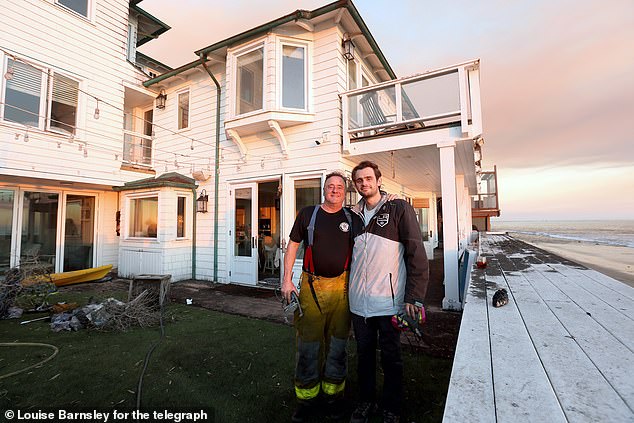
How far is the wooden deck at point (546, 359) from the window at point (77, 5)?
970 cm

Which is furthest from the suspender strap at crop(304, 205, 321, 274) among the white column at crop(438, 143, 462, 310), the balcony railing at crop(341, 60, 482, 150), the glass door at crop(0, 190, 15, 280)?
the glass door at crop(0, 190, 15, 280)

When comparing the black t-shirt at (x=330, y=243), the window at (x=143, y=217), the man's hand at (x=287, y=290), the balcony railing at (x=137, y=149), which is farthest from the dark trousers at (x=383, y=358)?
the balcony railing at (x=137, y=149)

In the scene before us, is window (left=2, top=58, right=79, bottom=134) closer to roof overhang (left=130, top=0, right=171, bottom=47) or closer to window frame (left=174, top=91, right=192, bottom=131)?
window frame (left=174, top=91, right=192, bottom=131)

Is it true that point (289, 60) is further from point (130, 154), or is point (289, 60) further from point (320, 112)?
point (130, 154)

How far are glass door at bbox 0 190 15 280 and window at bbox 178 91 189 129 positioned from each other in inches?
157

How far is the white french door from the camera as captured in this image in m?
6.18

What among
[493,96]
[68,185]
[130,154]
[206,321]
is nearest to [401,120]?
[206,321]

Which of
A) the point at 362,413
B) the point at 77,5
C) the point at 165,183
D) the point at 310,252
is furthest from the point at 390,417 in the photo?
the point at 77,5

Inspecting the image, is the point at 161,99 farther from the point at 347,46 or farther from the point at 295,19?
the point at 347,46

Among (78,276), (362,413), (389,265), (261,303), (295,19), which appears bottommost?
(261,303)

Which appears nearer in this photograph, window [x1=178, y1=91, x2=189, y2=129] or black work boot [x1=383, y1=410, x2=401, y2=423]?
black work boot [x1=383, y1=410, x2=401, y2=423]

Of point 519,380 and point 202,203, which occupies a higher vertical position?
point 202,203

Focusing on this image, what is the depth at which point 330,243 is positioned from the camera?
1.94 meters

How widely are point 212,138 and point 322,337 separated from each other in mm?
6154
